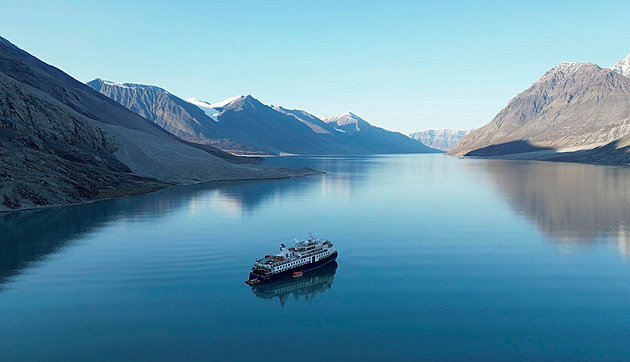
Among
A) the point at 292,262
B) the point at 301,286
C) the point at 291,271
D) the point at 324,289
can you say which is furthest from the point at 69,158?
the point at 324,289

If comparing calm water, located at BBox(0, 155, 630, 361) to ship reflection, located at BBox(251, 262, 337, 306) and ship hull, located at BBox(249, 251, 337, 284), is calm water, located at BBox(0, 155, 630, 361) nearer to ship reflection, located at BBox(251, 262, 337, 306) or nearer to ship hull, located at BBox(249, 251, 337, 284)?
ship reflection, located at BBox(251, 262, 337, 306)

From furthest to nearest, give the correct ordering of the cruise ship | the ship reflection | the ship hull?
1. the cruise ship
2. the ship hull
3. the ship reflection

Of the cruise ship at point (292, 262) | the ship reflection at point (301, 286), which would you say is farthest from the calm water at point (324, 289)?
the cruise ship at point (292, 262)

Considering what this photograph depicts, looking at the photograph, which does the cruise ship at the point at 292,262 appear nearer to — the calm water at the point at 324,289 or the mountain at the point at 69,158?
the calm water at the point at 324,289

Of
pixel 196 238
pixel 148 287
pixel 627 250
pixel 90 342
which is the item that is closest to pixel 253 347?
pixel 90 342

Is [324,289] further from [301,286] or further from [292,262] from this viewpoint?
[292,262]

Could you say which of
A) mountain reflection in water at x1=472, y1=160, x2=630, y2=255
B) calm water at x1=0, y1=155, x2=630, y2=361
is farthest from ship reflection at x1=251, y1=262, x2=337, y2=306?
mountain reflection in water at x1=472, y1=160, x2=630, y2=255
